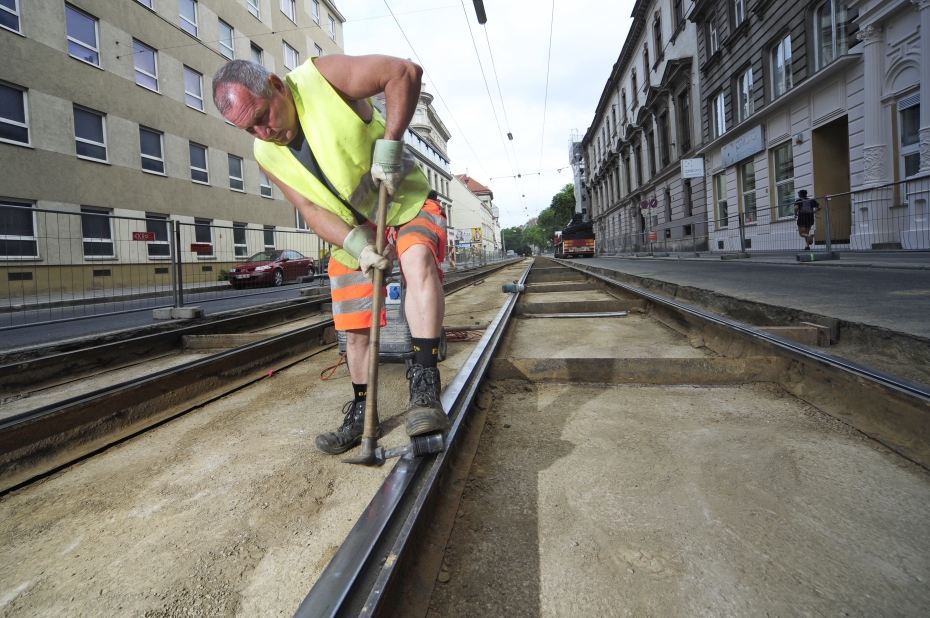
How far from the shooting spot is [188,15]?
20.0 m

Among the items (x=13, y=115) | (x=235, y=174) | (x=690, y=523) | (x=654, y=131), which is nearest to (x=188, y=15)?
(x=235, y=174)

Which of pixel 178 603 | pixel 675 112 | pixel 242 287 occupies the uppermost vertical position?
pixel 675 112

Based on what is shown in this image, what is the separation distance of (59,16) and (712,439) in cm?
2069

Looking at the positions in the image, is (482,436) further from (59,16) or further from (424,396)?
(59,16)

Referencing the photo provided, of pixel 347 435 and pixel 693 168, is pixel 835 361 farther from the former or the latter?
pixel 693 168

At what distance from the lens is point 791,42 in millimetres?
15094

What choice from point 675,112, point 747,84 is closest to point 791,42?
point 747,84

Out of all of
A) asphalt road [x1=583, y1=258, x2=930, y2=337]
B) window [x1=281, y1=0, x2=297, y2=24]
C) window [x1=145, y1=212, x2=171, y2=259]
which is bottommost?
asphalt road [x1=583, y1=258, x2=930, y2=337]

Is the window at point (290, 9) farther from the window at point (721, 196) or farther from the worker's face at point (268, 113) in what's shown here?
the worker's face at point (268, 113)

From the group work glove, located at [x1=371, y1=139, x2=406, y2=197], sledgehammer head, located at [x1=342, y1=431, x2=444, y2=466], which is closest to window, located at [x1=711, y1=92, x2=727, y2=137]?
work glove, located at [x1=371, y1=139, x2=406, y2=197]

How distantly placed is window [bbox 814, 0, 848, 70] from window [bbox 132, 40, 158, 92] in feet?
72.4

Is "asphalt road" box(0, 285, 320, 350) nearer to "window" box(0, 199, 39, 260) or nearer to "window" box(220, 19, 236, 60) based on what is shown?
"window" box(0, 199, 39, 260)

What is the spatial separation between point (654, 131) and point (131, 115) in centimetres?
2766

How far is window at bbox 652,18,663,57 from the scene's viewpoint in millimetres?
29125
